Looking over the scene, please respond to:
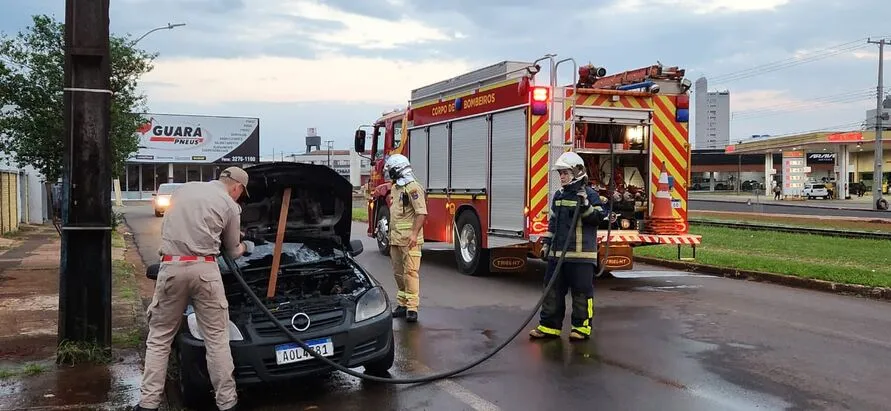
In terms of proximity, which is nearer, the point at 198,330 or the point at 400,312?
the point at 198,330

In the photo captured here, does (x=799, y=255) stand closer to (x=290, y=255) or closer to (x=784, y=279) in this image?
(x=784, y=279)

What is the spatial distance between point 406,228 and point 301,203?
6.60 feet

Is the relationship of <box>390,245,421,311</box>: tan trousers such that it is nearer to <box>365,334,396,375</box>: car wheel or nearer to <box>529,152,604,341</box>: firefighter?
<box>529,152,604,341</box>: firefighter

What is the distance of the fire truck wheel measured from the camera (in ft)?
39.3

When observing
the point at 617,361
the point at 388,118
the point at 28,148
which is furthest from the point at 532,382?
the point at 28,148

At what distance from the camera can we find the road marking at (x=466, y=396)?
530 centimetres

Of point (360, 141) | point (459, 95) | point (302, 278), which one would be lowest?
point (302, 278)

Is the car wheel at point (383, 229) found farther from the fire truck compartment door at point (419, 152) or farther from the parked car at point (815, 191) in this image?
the parked car at point (815, 191)

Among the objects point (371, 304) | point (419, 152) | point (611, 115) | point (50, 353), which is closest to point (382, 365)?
point (371, 304)

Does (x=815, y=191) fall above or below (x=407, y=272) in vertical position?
above

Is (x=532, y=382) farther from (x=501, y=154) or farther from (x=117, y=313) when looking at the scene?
(x=501, y=154)

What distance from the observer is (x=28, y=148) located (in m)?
15.3

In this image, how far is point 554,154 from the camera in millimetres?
10586

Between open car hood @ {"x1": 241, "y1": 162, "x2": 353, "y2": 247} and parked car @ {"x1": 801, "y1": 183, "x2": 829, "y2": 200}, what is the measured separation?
5976cm
